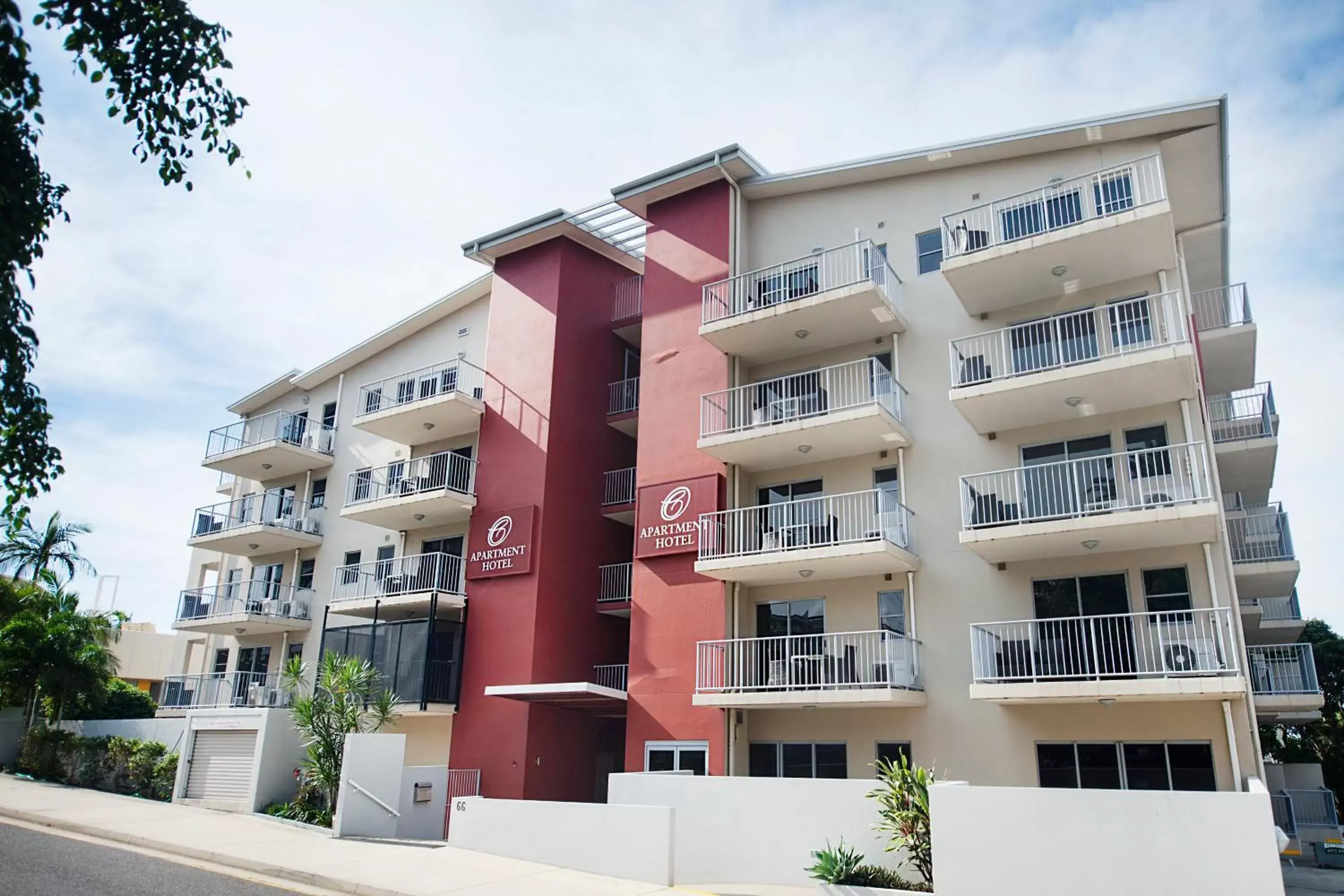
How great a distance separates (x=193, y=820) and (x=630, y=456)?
13621mm

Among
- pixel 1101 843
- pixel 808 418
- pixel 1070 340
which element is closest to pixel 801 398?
pixel 808 418

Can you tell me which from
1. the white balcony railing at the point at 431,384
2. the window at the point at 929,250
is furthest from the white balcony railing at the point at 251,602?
the window at the point at 929,250

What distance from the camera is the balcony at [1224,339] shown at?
68.6 feet

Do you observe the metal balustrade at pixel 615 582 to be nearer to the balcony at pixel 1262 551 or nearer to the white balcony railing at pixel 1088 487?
the white balcony railing at pixel 1088 487

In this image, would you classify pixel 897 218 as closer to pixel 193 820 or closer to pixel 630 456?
pixel 630 456

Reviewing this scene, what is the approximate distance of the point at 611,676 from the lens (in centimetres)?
2505

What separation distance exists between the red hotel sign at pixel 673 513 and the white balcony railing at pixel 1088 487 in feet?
18.8

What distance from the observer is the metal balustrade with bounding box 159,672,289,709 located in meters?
28.8

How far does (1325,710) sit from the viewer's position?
1420 inches

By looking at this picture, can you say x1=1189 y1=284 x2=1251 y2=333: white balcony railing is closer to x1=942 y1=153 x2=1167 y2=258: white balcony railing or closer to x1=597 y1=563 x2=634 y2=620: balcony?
x1=942 y1=153 x2=1167 y2=258: white balcony railing

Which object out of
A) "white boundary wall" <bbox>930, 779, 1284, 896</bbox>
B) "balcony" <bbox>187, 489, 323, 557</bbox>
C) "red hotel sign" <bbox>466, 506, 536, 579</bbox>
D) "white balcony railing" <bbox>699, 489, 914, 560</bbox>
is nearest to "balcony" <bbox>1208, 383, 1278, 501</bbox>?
"white balcony railing" <bbox>699, 489, 914, 560</bbox>

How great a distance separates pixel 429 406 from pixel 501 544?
447cm

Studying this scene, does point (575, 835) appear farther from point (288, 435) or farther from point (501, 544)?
point (288, 435)

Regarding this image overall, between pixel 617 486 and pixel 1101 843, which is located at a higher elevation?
pixel 617 486
